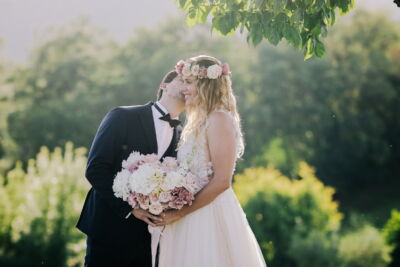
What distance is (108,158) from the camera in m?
4.13

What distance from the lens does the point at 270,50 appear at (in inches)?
Answer: 1140

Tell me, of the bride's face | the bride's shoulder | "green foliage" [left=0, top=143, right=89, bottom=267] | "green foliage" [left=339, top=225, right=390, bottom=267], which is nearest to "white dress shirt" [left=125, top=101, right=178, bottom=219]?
the bride's face

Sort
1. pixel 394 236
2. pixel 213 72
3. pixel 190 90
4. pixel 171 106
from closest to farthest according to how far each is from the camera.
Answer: pixel 213 72, pixel 190 90, pixel 171 106, pixel 394 236

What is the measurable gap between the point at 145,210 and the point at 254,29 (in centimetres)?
184

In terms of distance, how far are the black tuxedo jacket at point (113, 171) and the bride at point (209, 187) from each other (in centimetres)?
32

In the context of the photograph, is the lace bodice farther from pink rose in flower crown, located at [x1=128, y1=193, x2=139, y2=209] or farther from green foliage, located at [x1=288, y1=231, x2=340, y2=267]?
green foliage, located at [x1=288, y1=231, x2=340, y2=267]

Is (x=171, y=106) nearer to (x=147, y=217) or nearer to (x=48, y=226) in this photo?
(x=147, y=217)

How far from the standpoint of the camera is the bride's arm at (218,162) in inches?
151

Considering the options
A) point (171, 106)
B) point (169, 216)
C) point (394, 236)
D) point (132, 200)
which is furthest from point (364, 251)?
point (132, 200)

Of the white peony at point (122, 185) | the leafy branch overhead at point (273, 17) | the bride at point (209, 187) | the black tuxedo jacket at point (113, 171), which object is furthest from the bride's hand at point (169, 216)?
the leafy branch overhead at point (273, 17)

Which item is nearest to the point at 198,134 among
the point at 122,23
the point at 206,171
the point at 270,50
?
the point at 206,171

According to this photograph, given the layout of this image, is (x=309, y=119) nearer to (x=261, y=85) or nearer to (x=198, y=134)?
(x=261, y=85)

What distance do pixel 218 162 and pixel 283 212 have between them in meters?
9.54

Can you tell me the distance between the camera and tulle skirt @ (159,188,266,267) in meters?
3.88
